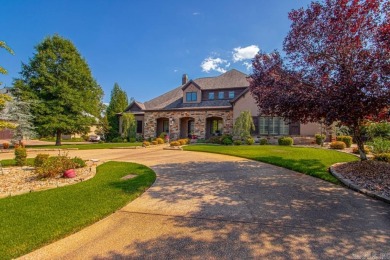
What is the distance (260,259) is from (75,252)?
262 cm

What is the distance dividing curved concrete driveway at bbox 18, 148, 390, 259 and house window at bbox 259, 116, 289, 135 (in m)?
15.5

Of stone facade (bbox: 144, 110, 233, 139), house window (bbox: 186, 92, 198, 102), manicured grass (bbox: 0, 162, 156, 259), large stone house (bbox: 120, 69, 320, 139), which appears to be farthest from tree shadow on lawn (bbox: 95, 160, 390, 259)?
house window (bbox: 186, 92, 198, 102)

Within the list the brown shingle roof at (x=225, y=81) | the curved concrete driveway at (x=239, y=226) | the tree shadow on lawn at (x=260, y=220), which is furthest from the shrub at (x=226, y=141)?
the curved concrete driveway at (x=239, y=226)

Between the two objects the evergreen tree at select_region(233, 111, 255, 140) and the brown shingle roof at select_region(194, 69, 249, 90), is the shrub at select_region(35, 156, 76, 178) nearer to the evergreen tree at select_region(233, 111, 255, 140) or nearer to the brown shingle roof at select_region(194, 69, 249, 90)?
the evergreen tree at select_region(233, 111, 255, 140)

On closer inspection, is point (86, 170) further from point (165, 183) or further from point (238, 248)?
point (238, 248)

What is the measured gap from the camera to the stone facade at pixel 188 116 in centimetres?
2253

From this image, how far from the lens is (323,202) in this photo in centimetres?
486

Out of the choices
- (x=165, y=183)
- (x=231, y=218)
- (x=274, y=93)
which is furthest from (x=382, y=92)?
(x=165, y=183)

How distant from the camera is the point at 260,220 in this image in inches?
155

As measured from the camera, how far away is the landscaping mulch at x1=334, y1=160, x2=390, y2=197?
227 inches

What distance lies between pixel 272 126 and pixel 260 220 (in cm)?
1839

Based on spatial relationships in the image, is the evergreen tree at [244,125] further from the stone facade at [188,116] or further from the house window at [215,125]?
the house window at [215,125]

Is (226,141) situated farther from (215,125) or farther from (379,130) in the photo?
(379,130)

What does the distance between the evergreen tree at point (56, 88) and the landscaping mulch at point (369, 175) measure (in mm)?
21955
